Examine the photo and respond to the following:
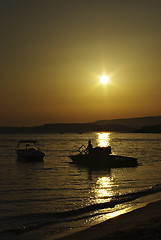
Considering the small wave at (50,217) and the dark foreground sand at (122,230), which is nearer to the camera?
the dark foreground sand at (122,230)

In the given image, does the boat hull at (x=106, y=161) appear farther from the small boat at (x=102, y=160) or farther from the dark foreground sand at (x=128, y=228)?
the dark foreground sand at (x=128, y=228)

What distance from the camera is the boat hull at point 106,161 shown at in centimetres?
3256

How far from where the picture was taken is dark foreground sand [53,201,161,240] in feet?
27.4

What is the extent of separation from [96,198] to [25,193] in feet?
16.0

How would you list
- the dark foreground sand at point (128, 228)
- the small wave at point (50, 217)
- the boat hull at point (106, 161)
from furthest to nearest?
the boat hull at point (106, 161) → the small wave at point (50, 217) → the dark foreground sand at point (128, 228)

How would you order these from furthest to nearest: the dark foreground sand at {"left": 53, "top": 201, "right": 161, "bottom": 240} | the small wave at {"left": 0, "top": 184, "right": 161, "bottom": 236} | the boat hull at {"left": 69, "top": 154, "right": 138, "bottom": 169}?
the boat hull at {"left": 69, "top": 154, "right": 138, "bottom": 169}, the small wave at {"left": 0, "top": 184, "right": 161, "bottom": 236}, the dark foreground sand at {"left": 53, "top": 201, "right": 161, "bottom": 240}

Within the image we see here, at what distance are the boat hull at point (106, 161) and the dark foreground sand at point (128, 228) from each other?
20.3 metres

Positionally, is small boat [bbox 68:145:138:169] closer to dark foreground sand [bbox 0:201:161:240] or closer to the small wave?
the small wave

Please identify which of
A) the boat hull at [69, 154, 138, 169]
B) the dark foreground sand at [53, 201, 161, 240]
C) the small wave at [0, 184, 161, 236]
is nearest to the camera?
the dark foreground sand at [53, 201, 161, 240]

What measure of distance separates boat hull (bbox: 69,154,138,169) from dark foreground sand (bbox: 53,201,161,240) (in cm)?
2033

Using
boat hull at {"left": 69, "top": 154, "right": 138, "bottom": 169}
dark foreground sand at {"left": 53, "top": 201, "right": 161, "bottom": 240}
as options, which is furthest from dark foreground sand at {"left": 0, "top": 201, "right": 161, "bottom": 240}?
boat hull at {"left": 69, "top": 154, "right": 138, "bottom": 169}

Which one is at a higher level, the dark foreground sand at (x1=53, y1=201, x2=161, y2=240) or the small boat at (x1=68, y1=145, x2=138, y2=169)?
the small boat at (x1=68, y1=145, x2=138, y2=169)

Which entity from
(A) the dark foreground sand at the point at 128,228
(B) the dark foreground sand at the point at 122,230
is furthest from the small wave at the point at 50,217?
(A) the dark foreground sand at the point at 128,228

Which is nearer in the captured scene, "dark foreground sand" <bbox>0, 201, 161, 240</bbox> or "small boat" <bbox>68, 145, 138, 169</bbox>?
"dark foreground sand" <bbox>0, 201, 161, 240</bbox>
